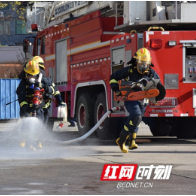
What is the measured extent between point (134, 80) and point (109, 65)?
2.41m

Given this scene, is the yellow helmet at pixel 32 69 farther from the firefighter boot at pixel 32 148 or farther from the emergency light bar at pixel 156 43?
the emergency light bar at pixel 156 43

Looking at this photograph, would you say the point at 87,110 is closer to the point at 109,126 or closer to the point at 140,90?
the point at 109,126

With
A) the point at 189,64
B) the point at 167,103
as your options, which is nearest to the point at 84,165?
the point at 167,103

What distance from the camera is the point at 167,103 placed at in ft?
40.4

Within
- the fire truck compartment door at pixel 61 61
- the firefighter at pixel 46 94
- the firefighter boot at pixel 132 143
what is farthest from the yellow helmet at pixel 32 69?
the fire truck compartment door at pixel 61 61

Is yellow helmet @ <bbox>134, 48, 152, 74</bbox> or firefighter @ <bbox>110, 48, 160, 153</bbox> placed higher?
yellow helmet @ <bbox>134, 48, 152, 74</bbox>

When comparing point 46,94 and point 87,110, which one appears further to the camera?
point 87,110

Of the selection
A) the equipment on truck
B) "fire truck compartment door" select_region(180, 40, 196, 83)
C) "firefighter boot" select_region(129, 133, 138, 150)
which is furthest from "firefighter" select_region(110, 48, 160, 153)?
"fire truck compartment door" select_region(180, 40, 196, 83)

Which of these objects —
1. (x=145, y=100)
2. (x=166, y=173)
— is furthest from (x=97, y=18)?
(x=166, y=173)

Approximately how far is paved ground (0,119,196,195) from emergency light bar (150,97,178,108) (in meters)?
0.85

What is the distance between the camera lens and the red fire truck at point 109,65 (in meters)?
12.4

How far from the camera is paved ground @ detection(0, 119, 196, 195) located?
23.0 feet

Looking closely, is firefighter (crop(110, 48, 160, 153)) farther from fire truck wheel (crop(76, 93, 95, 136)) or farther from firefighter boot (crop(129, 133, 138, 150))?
fire truck wheel (crop(76, 93, 95, 136))

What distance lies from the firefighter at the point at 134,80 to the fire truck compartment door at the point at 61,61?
193 inches
